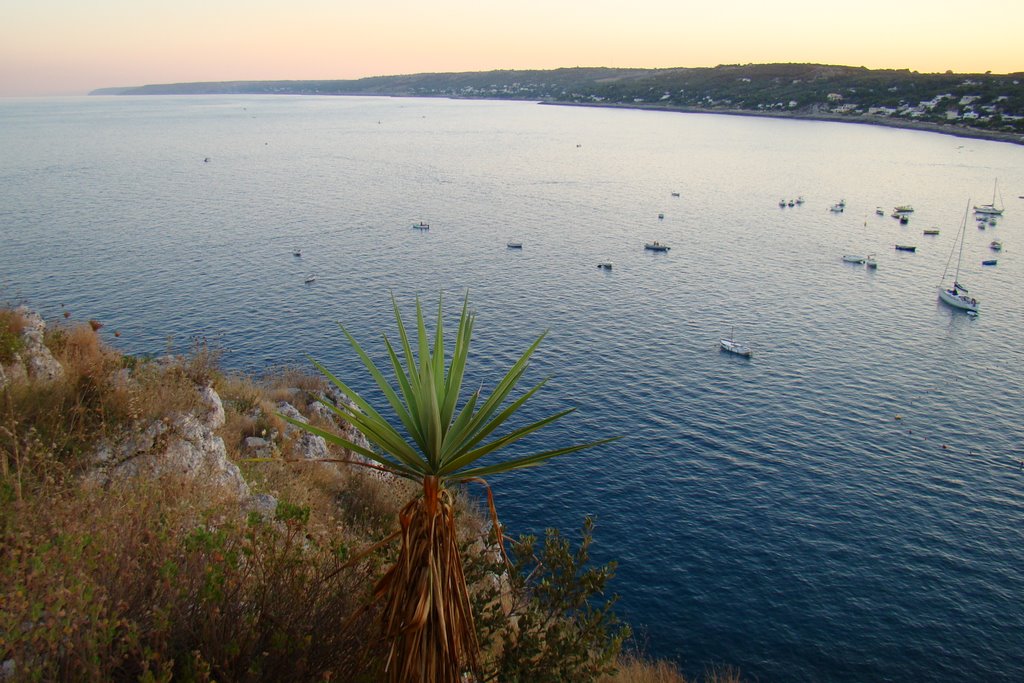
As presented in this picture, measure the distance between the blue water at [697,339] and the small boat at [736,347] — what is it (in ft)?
2.50

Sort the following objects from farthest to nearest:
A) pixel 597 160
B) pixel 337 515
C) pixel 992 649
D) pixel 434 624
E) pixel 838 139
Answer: pixel 838 139 → pixel 597 160 → pixel 992 649 → pixel 337 515 → pixel 434 624

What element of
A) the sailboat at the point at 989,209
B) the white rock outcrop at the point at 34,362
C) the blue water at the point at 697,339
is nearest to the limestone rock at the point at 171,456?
the white rock outcrop at the point at 34,362

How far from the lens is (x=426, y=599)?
22.4ft

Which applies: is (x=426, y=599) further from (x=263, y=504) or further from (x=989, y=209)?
(x=989, y=209)

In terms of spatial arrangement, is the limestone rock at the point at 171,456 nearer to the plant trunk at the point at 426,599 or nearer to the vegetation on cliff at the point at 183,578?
the vegetation on cliff at the point at 183,578

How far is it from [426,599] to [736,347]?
49.5 meters

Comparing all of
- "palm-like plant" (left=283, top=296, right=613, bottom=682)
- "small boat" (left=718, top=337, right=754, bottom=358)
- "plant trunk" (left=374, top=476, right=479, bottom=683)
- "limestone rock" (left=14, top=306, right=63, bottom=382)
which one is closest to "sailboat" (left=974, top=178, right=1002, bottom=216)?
"small boat" (left=718, top=337, right=754, bottom=358)

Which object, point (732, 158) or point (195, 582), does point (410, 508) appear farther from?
point (732, 158)

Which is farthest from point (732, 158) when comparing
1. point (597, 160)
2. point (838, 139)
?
point (838, 139)

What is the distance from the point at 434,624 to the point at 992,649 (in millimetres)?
28275

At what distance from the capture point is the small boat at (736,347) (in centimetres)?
5250

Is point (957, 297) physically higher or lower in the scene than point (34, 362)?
lower

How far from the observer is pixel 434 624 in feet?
22.8

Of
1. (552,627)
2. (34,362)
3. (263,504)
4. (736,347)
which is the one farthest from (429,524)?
(736,347)
